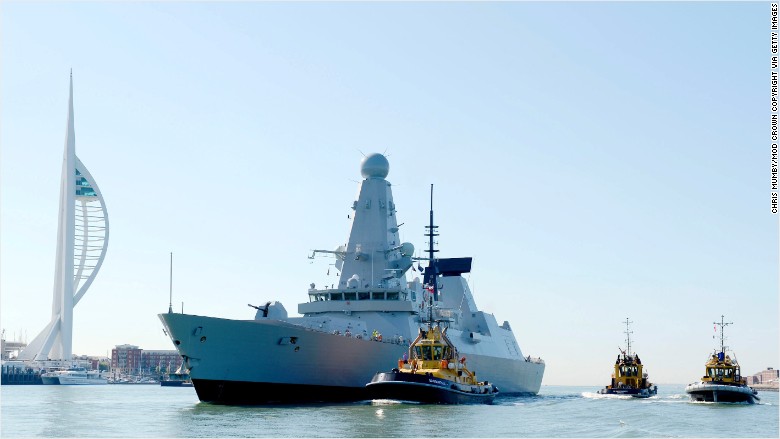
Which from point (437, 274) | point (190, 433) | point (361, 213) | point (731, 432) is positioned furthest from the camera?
point (437, 274)

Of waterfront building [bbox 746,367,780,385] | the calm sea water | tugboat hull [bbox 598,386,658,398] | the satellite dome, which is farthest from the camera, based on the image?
waterfront building [bbox 746,367,780,385]

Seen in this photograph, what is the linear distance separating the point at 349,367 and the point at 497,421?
10888 mm

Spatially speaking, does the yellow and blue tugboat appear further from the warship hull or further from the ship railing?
the warship hull

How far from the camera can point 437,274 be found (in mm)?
62906

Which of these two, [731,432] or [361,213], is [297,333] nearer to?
[361,213]

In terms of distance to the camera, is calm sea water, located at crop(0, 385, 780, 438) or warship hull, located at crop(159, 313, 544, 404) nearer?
calm sea water, located at crop(0, 385, 780, 438)

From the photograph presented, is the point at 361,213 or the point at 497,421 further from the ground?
the point at 361,213

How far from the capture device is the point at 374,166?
54781 mm

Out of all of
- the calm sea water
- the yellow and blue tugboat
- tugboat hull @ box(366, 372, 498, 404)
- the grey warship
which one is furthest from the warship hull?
tugboat hull @ box(366, 372, 498, 404)

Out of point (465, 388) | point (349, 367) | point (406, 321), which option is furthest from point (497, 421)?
point (406, 321)

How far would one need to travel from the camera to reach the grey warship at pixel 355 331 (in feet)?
136

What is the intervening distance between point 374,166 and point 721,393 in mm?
22252

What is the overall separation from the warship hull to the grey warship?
45mm

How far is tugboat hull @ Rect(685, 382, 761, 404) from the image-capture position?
48969mm
